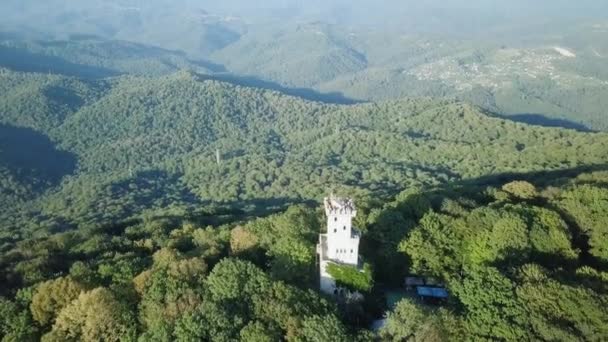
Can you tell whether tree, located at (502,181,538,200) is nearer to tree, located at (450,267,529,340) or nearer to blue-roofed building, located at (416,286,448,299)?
blue-roofed building, located at (416,286,448,299)

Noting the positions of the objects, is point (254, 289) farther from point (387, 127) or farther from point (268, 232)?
point (387, 127)

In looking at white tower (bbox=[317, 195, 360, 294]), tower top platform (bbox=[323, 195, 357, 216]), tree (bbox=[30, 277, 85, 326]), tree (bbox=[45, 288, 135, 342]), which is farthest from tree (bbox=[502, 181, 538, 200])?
tree (bbox=[30, 277, 85, 326])

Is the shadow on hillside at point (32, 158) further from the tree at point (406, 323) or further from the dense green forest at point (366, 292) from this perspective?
the tree at point (406, 323)

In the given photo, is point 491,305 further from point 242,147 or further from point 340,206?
point 242,147

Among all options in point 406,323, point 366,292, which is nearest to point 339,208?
point 366,292

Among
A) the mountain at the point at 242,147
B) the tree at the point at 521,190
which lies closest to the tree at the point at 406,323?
the tree at the point at 521,190
